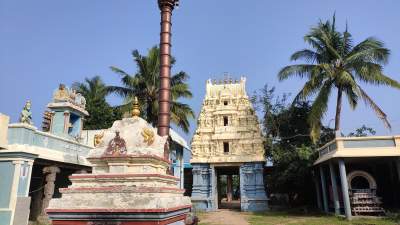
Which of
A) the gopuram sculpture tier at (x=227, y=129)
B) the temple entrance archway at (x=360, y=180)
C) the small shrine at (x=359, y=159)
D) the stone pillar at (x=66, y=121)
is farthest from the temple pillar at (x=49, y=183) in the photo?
the temple entrance archway at (x=360, y=180)

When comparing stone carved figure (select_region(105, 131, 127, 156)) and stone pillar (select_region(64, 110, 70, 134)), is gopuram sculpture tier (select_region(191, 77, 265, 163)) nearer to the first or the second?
stone pillar (select_region(64, 110, 70, 134))

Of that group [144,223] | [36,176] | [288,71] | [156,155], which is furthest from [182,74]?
[144,223]

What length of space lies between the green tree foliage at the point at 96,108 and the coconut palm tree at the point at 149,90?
6.75 meters

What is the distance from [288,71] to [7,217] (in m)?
16.5

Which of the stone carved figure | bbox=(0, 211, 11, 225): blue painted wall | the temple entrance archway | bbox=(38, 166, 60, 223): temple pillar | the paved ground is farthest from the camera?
the paved ground

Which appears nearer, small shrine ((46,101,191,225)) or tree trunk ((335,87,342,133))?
small shrine ((46,101,191,225))

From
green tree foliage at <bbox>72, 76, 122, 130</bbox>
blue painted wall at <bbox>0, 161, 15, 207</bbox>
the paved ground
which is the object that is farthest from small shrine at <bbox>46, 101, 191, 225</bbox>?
green tree foliage at <bbox>72, 76, 122, 130</bbox>

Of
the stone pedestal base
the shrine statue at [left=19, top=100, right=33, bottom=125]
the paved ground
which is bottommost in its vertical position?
the paved ground

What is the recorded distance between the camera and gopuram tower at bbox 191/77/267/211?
81.0 ft

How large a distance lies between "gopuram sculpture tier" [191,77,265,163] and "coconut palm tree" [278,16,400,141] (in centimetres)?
705

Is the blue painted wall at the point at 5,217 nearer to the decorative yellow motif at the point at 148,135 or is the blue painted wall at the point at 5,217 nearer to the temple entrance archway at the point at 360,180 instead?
the decorative yellow motif at the point at 148,135

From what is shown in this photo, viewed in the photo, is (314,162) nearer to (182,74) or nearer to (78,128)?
(182,74)

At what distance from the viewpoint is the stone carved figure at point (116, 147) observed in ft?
25.1

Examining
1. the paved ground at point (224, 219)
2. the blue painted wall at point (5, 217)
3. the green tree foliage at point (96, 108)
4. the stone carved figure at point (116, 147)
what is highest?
the green tree foliage at point (96, 108)
